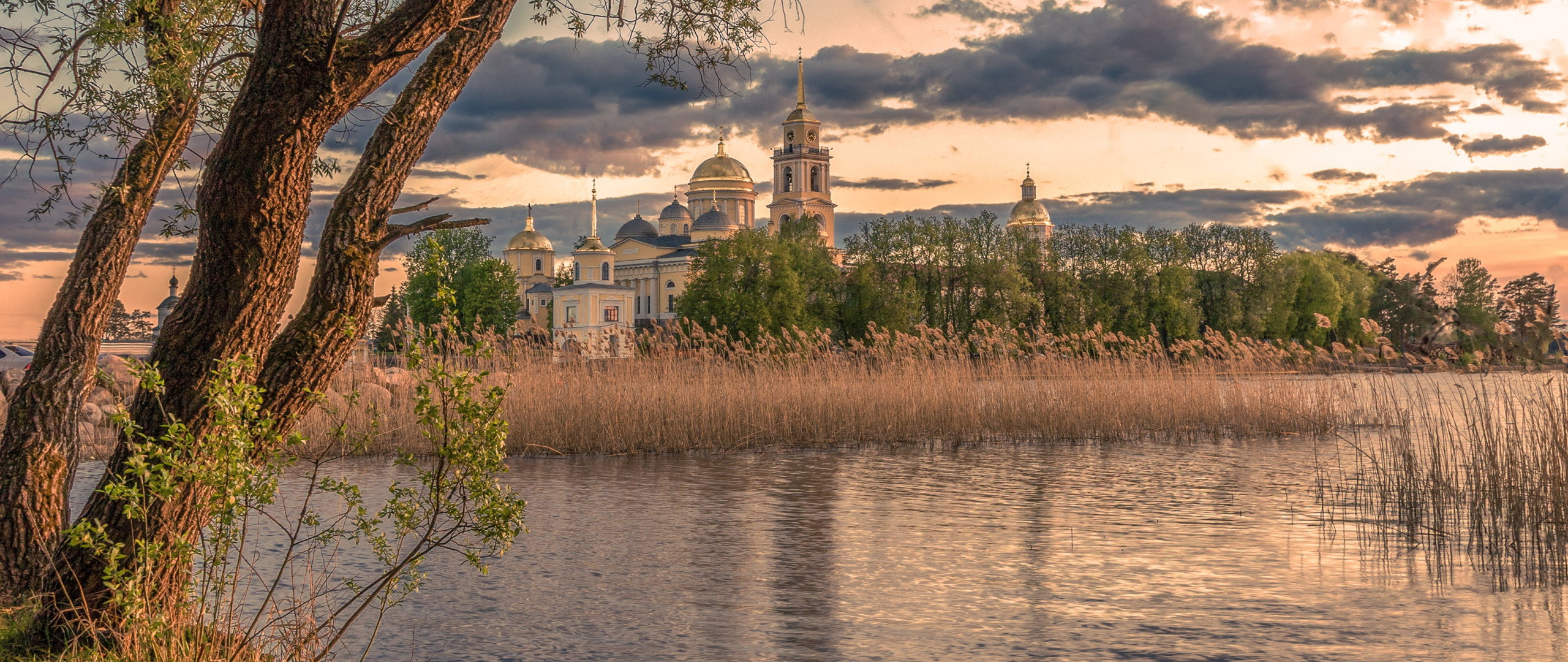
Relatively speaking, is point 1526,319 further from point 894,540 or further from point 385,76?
point 385,76

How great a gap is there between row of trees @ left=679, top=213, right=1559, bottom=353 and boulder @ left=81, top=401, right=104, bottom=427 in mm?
34236

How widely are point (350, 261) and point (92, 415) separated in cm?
1417

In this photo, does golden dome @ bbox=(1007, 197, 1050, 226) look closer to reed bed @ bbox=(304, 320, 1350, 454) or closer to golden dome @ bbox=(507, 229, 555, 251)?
golden dome @ bbox=(507, 229, 555, 251)

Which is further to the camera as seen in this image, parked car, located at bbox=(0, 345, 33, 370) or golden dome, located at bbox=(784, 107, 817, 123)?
golden dome, located at bbox=(784, 107, 817, 123)

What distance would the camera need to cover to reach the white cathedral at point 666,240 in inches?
3428

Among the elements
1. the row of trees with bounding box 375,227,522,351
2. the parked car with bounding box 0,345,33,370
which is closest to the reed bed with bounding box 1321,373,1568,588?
the parked car with bounding box 0,345,33,370

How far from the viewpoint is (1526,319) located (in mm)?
7473

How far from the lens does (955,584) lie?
725 centimetres

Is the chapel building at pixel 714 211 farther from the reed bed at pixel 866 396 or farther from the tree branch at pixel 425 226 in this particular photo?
the tree branch at pixel 425 226

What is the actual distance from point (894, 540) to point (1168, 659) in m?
3.41

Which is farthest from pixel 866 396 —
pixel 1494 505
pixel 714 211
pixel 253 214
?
pixel 714 211

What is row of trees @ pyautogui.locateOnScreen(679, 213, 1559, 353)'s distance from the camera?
5125 cm

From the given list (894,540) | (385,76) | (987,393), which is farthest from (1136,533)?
(987,393)

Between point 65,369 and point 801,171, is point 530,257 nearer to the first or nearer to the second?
point 801,171
